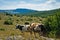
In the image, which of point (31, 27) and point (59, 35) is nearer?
point (59, 35)

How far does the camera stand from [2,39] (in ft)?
53.2

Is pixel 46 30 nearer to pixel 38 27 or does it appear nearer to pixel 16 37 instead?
pixel 38 27

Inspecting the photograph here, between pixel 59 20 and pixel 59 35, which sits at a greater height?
pixel 59 20

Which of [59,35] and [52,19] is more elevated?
[52,19]

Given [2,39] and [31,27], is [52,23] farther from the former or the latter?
[2,39]

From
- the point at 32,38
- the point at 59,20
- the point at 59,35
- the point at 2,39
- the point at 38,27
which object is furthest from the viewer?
the point at 38,27

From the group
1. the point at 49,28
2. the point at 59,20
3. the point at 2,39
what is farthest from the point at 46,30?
the point at 2,39

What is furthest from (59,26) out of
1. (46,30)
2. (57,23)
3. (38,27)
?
(38,27)

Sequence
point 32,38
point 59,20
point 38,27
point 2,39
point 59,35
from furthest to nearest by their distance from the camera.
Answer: point 38,27, point 59,20, point 59,35, point 2,39, point 32,38

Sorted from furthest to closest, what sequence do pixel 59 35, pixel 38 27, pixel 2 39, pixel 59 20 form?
pixel 38 27 → pixel 59 20 → pixel 59 35 → pixel 2 39

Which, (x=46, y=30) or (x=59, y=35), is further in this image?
(x=46, y=30)

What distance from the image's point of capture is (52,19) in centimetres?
2223

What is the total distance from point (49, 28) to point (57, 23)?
4.90 feet

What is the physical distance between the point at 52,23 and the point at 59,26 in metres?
0.99
